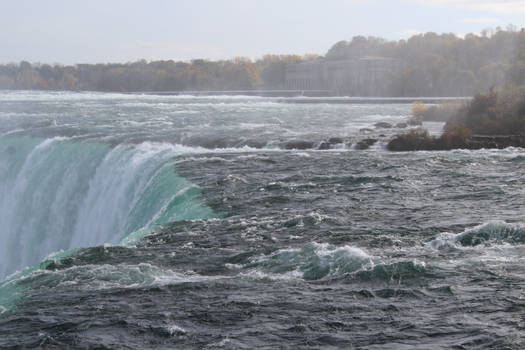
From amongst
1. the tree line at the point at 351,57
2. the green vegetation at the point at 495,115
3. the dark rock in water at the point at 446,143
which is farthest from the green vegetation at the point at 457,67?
the dark rock in water at the point at 446,143

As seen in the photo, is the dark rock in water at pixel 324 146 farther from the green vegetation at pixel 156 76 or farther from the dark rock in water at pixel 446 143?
the green vegetation at pixel 156 76

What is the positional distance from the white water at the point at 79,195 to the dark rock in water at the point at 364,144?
6534 millimetres

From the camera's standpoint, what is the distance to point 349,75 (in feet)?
318

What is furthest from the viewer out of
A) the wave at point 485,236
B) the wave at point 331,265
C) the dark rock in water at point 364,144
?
the dark rock in water at point 364,144

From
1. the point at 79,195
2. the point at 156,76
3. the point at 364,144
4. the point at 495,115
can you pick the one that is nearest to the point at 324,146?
the point at 364,144

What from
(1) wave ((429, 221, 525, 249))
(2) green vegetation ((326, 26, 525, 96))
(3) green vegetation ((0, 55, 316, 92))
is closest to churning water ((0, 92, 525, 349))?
(1) wave ((429, 221, 525, 249))

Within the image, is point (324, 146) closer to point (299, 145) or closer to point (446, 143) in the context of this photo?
point (299, 145)

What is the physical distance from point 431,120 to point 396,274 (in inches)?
1150

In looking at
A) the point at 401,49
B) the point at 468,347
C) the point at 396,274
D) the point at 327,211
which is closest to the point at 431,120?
the point at 327,211

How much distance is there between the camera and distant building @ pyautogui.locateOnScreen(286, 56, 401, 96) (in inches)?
3469

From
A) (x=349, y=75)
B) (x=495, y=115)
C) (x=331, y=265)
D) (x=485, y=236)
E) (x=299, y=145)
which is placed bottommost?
(x=331, y=265)

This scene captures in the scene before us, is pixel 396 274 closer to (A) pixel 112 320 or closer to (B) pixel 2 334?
(A) pixel 112 320

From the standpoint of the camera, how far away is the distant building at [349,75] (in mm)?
88125

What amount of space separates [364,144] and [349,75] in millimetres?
73762
